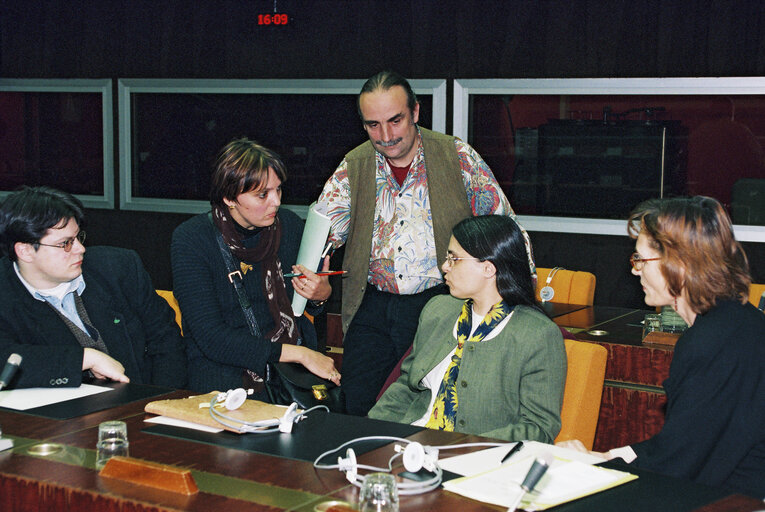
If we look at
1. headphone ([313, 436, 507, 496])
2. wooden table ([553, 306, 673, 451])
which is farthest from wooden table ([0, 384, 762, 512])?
wooden table ([553, 306, 673, 451])

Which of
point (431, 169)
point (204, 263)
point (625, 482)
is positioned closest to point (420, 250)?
point (431, 169)

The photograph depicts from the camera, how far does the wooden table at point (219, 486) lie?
1638 mm

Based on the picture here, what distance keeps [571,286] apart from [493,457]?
271 centimetres

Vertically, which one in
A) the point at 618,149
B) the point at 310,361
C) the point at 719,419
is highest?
the point at 618,149

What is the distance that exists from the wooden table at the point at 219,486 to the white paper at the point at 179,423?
0.09 m

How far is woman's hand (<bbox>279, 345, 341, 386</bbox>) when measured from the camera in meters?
2.99

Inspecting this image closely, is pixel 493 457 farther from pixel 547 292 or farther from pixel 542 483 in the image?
pixel 547 292

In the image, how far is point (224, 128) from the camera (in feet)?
19.9

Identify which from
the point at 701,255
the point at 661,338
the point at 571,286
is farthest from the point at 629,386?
the point at 701,255

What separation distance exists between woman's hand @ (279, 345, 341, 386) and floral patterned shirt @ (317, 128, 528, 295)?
411mm

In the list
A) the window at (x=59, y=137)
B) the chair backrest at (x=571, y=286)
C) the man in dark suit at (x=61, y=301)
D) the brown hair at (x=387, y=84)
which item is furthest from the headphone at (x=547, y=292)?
the window at (x=59, y=137)
